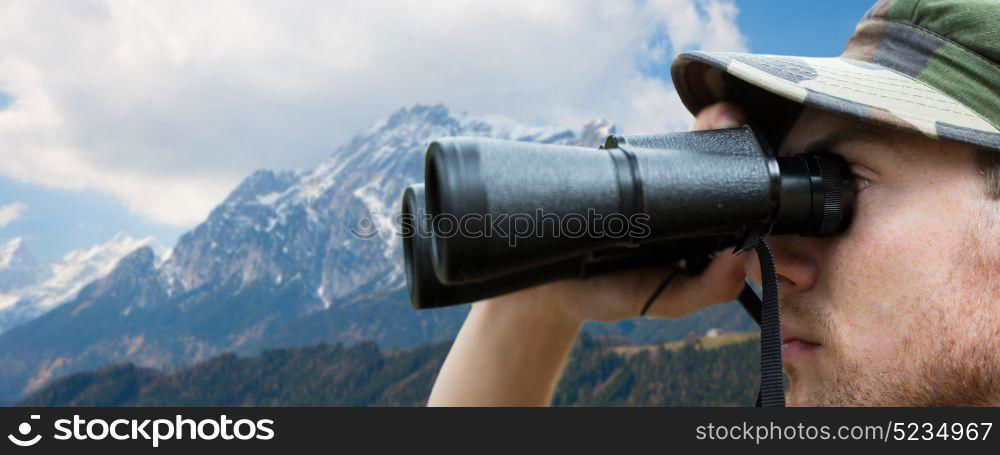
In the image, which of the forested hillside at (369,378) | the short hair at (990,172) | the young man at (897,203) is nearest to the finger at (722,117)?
the young man at (897,203)

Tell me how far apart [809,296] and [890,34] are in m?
0.63

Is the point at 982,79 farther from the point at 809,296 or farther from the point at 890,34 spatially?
the point at 809,296

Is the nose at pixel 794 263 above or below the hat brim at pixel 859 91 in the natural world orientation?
below

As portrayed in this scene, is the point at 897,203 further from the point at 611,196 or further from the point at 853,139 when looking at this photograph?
the point at 611,196

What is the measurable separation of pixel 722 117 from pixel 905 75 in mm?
390

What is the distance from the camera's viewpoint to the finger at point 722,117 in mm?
1484

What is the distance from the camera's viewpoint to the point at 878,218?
136 centimetres

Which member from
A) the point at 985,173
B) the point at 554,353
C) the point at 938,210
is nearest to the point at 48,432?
the point at 554,353

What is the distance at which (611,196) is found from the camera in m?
1.16

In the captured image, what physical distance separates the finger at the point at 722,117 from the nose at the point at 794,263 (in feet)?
0.98

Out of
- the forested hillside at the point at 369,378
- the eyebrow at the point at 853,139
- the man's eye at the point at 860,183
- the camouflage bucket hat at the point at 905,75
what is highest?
the camouflage bucket hat at the point at 905,75

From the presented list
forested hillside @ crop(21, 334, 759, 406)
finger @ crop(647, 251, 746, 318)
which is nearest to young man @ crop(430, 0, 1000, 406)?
finger @ crop(647, 251, 746, 318)

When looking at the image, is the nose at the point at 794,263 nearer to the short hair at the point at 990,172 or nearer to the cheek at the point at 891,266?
the cheek at the point at 891,266

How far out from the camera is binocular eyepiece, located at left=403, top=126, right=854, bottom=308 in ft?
3.60
